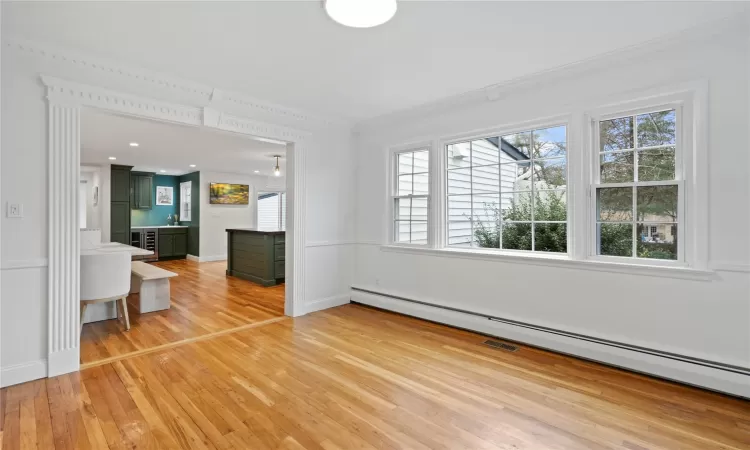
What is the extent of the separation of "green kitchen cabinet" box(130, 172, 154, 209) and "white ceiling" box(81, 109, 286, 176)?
37cm

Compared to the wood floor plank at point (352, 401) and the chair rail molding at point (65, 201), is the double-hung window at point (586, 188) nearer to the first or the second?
the wood floor plank at point (352, 401)

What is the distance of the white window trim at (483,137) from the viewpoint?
10.6ft

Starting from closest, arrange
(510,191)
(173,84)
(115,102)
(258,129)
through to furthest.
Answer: (115,102)
(173,84)
(510,191)
(258,129)

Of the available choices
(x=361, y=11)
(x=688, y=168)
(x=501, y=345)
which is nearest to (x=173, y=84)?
(x=361, y=11)

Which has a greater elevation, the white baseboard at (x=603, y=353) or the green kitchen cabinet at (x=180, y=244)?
the green kitchen cabinet at (x=180, y=244)

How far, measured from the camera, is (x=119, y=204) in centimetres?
845

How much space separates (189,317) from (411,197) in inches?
122

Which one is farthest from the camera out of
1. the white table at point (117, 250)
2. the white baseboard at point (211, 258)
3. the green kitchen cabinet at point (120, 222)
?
the white baseboard at point (211, 258)

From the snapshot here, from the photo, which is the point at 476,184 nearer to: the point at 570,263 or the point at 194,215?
the point at 570,263

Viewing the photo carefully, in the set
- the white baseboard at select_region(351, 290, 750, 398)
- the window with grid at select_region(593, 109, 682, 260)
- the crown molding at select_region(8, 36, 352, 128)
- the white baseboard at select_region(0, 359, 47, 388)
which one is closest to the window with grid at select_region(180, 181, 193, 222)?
the crown molding at select_region(8, 36, 352, 128)

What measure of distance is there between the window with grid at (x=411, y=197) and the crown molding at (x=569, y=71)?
50 cm

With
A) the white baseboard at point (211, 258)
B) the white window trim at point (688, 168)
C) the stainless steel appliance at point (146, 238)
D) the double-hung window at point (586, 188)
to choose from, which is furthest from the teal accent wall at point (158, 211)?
the white window trim at point (688, 168)

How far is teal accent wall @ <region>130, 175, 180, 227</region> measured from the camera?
979 cm

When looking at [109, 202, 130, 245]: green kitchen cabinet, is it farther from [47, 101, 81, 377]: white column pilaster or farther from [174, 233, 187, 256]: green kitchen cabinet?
[47, 101, 81, 377]: white column pilaster
